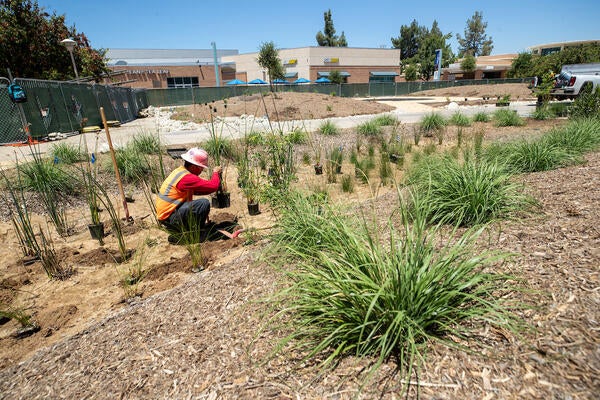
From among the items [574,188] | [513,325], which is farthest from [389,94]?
[513,325]

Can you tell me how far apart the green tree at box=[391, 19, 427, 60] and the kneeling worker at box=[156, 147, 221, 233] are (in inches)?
3130

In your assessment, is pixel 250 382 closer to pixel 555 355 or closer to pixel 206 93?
pixel 555 355

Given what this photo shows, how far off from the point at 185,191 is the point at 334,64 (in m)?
46.1

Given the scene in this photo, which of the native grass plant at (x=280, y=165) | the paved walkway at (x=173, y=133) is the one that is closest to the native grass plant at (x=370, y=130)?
the paved walkway at (x=173, y=133)

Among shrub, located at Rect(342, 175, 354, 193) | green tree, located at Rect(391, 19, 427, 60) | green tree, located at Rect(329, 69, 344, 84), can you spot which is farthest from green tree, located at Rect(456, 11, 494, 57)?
shrub, located at Rect(342, 175, 354, 193)

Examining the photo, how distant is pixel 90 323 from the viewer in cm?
276

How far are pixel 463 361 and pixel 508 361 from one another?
18 cm

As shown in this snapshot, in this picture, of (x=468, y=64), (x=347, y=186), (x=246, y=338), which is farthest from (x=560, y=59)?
(x=246, y=338)

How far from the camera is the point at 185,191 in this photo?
4051 mm

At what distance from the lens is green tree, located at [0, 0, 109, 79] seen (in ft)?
55.0

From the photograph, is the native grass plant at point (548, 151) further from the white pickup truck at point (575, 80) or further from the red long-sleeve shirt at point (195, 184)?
the white pickup truck at point (575, 80)

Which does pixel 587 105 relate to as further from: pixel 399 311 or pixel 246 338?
pixel 246 338

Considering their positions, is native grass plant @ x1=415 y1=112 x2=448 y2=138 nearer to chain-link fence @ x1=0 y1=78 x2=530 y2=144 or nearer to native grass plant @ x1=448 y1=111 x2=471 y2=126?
native grass plant @ x1=448 y1=111 x2=471 y2=126

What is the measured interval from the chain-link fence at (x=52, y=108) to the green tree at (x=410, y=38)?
7100 centimetres
